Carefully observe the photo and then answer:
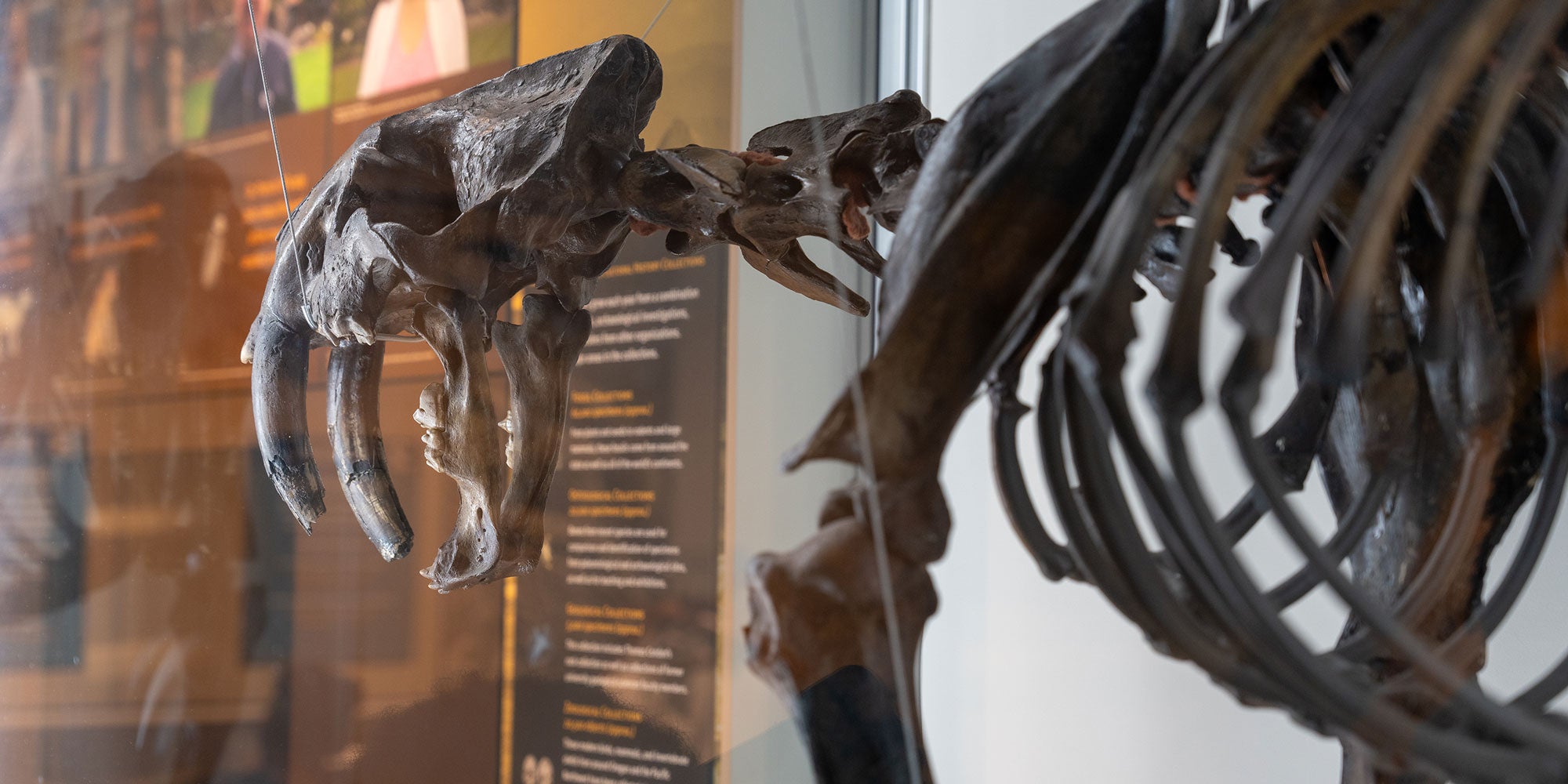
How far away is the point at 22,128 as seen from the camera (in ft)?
4.98

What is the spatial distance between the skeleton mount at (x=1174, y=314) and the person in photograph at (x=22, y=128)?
102 centimetres

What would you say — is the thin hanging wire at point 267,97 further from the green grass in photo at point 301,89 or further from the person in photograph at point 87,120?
the person in photograph at point 87,120

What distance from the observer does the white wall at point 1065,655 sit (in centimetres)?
114

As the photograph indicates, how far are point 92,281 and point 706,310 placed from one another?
929 millimetres

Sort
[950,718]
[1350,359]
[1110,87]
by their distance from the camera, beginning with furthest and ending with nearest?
1. [950,718]
2. [1110,87]
3. [1350,359]

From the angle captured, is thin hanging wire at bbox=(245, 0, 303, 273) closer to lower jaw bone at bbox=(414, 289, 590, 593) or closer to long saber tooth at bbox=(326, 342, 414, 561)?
long saber tooth at bbox=(326, 342, 414, 561)

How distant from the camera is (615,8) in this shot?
1.24 metres

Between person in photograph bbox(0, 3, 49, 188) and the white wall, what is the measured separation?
4.31ft

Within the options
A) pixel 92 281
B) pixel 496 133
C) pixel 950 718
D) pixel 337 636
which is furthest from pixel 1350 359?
pixel 92 281

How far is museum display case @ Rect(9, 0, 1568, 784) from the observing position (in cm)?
49

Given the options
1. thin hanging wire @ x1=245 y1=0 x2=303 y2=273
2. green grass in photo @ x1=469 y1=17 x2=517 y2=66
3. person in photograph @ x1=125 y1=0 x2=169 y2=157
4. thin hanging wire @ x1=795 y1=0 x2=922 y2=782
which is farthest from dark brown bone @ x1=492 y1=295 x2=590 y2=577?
person in photograph @ x1=125 y1=0 x2=169 y2=157

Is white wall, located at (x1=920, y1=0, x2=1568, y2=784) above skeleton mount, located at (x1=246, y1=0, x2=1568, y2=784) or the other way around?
the other way around

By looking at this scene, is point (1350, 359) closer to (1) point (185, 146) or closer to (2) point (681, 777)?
(2) point (681, 777)

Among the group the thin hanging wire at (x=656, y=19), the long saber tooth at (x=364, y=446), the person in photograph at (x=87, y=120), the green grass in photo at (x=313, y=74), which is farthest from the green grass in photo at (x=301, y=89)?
Answer: the long saber tooth at (x=364, y=446)
